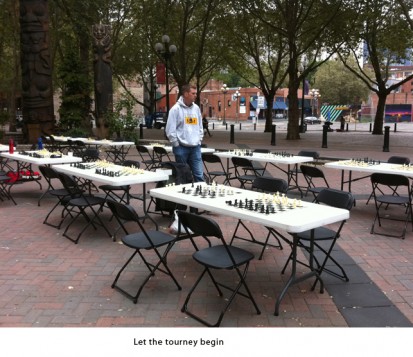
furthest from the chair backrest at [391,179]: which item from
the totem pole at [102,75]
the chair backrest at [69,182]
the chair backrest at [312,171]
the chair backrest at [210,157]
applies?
the totem pole at [102,75]

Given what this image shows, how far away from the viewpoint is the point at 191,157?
672cm

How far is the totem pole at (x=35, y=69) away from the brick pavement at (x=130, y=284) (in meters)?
10.4

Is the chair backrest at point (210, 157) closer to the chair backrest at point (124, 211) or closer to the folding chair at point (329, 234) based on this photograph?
the folding chair at point (329, 234)

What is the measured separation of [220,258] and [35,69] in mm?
14264

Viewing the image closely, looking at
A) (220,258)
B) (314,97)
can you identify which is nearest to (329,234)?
(220,258)

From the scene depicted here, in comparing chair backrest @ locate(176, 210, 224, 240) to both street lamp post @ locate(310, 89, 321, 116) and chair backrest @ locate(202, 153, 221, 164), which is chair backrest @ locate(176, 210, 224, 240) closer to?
chair backrest @ locate(202, 153, 221, 164)

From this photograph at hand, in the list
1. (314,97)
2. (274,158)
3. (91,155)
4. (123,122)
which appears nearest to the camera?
(274,158)

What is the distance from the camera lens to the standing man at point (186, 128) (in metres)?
6.39

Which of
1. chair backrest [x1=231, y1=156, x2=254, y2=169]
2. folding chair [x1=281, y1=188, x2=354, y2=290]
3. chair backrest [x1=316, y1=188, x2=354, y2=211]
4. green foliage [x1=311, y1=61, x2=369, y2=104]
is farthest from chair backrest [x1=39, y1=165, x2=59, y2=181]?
green foliage [x1=311, y1=61, x2=369, y2=104]

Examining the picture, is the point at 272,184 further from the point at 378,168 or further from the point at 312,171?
the point at 378,168

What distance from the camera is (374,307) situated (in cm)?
391

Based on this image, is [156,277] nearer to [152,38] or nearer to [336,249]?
[336,249]
